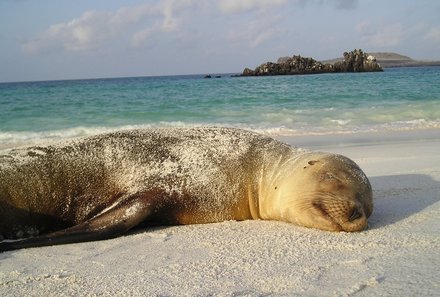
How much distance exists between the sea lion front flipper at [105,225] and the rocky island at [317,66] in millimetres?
83499

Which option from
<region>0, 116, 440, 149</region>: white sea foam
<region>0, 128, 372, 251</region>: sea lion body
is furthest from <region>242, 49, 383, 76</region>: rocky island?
<region>0, 128, 372, 251</region>: sea lion body

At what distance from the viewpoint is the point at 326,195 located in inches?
165

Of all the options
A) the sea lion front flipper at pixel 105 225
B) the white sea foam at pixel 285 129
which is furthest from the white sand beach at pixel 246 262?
the white sea foam at pixel 285 129

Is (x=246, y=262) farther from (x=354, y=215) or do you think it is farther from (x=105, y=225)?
(x=105, y=225)

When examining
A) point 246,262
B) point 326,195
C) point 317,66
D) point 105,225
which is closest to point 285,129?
point 326,195

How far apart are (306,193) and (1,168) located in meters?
2.63

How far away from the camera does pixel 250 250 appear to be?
367cm

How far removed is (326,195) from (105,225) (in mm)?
1753

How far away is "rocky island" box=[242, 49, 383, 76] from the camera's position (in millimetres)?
84312

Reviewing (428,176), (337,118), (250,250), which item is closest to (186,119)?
(337,118)

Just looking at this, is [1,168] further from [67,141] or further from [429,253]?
[429,253]

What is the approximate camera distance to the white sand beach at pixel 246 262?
290cm

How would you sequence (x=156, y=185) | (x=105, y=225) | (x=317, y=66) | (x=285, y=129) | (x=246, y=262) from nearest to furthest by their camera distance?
(x=246, y=262) → (x=105, y=225) → (x=156, y=185) → (x=285, y=129) → (x=317, y=66)

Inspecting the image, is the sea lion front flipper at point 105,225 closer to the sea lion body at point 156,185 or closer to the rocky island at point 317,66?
the sea lion body at point 156,185
